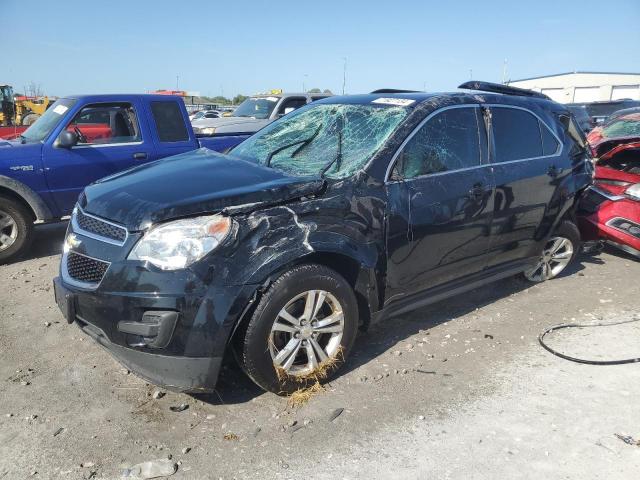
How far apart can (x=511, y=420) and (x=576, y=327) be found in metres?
1.63

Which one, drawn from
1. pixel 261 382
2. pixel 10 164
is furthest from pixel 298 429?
pixel 10 164

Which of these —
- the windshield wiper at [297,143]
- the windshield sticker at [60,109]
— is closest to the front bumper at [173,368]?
the windshield wiper at [297,143]

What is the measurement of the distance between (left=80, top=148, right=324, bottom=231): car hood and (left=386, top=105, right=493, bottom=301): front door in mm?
A: 682

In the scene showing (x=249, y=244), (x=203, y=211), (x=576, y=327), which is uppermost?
(x=203, y=211)

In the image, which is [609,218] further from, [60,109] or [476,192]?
[60,109]

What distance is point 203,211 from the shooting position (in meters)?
2.76

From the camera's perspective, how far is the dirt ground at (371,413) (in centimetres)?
255

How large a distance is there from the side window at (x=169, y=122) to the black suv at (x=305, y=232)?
2.66 meters

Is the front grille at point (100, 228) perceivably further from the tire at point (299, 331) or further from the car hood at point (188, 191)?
the tire at point (299, 331)

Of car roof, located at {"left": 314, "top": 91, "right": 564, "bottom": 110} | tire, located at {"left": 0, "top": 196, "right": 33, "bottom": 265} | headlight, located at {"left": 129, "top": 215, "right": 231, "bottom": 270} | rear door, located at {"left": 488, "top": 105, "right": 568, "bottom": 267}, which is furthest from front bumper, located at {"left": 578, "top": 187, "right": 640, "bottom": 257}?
tire, located at {"left": 0, "top": 196, "right": 33, "bottom": 265}

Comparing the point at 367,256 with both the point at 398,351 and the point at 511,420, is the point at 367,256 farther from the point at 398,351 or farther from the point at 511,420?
the point at 511,420

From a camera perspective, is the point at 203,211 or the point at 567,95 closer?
the point at 203,211

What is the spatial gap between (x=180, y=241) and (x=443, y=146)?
207cm

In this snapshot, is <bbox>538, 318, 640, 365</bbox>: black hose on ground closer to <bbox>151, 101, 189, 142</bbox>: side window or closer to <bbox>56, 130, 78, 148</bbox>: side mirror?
<bbox>151, 101, 189, 142</bbox>: side window
